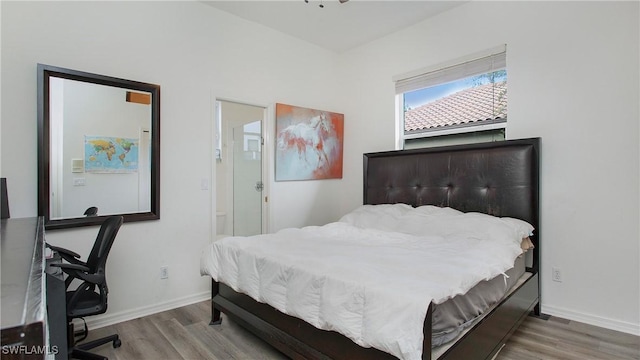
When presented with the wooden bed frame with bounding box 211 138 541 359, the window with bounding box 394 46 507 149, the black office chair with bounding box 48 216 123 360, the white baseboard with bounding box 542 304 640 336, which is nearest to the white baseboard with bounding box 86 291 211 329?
the black office chair with bounding box 48 216 123 360

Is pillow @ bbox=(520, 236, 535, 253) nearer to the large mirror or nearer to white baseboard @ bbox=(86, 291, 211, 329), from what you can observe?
white baseboard @ bbox=(86, 291, 211, 329)

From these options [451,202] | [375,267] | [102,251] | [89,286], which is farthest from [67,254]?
[451,202]

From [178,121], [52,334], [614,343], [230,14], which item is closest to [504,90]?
[614,343]

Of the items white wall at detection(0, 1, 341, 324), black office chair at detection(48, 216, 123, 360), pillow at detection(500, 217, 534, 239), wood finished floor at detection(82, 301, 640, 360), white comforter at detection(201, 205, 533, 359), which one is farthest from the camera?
pillow at detection(500, 217, 534, 239)

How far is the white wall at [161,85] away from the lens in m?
2.31

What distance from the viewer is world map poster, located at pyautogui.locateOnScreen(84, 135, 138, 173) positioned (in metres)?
2.60

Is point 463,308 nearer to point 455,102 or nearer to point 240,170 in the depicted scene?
point 455,102

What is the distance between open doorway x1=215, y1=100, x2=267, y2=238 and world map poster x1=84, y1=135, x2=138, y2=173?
1.21 meters

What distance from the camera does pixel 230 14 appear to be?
3385 millimetres

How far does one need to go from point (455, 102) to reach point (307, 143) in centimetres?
174

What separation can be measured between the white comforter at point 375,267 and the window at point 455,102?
911 mm

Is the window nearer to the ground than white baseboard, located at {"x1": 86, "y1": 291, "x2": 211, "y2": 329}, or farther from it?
farther from it

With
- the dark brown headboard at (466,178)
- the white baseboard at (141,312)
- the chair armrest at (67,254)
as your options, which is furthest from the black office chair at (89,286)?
the dark brown headboard at (466,178)

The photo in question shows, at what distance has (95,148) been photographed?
262cm
